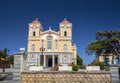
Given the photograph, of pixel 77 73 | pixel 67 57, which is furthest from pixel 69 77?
pixel 67 57

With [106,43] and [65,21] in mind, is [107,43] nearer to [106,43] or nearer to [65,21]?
[106,43]

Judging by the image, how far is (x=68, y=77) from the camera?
1361 centimetres

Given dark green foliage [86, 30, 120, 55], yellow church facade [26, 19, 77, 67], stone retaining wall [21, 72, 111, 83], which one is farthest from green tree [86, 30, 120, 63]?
stone retaining wall [21, 72, 111, 83]

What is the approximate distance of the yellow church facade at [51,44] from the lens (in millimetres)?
52781

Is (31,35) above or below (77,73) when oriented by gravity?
above

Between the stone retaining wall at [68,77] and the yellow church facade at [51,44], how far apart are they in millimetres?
38633

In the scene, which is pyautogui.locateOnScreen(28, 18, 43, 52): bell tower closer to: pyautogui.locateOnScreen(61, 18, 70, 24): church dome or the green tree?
pyautogui.locateOnScreen(61, 18, 70, 24): church dome

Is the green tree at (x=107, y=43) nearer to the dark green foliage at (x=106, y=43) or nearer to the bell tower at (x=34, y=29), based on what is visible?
the dark green foliage at (x=106, y=43)

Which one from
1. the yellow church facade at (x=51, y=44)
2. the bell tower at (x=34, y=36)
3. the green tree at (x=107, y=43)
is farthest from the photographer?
the bell tower at (x=34, y=36)

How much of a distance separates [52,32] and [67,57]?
7692mm

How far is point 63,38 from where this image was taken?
5372cm

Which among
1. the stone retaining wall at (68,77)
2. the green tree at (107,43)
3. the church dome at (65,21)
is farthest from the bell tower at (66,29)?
the stone retaining wall at (68,77)

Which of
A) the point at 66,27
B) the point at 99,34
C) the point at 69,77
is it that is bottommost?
the point at 69,77

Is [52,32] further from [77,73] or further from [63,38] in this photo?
[77,73]
